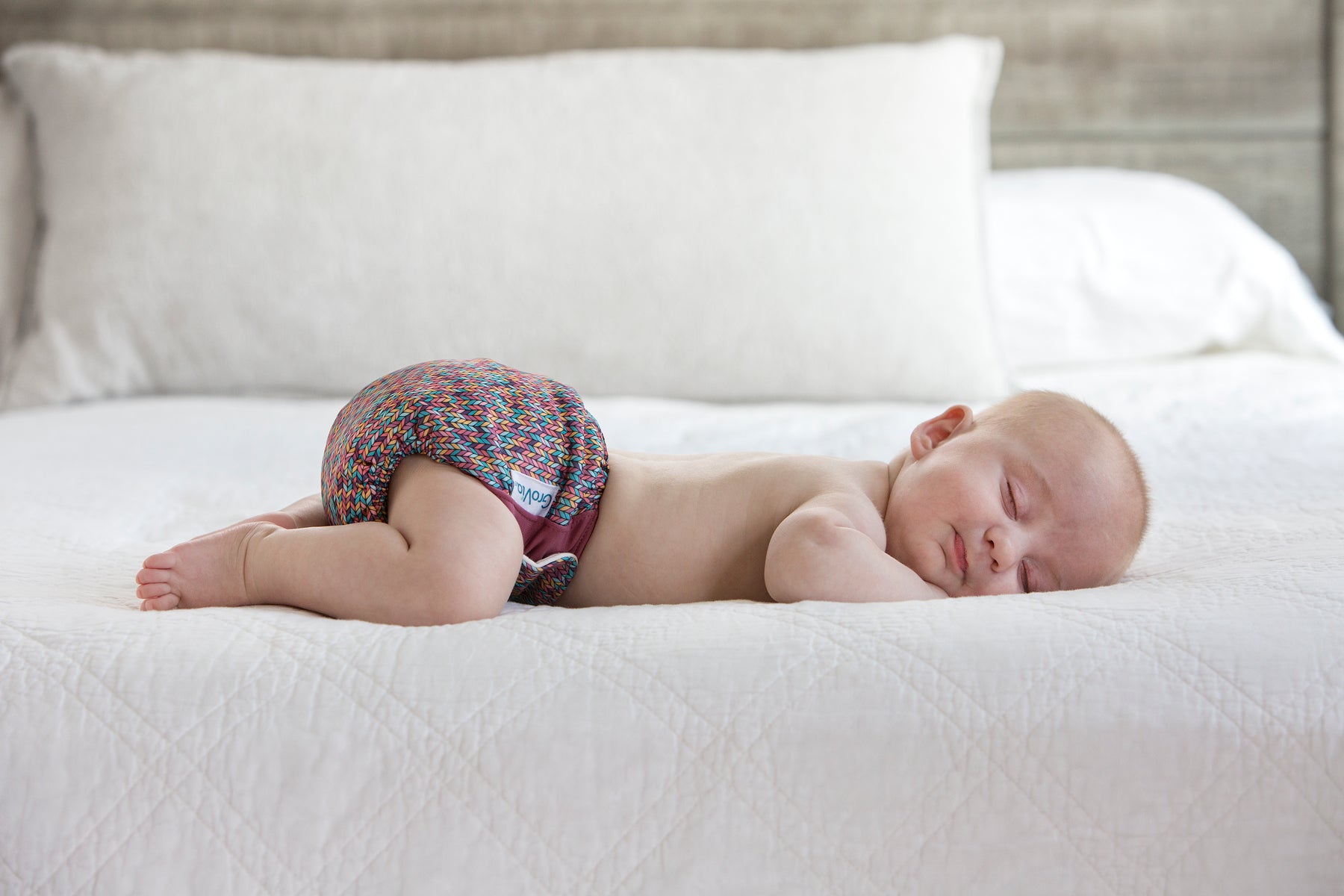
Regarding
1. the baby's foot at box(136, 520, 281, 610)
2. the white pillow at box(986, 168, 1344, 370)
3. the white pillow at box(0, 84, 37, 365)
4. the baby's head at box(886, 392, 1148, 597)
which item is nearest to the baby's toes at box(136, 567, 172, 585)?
the baby's foot at box(136, 520, 281, 610)

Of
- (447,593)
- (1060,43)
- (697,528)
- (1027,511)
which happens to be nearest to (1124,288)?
(1060,43)

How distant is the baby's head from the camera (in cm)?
83

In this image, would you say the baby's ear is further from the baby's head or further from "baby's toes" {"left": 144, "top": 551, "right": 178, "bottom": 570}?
"baby's toes" {"left": 144, "top": 551, "right": 178, "bottom": 570}

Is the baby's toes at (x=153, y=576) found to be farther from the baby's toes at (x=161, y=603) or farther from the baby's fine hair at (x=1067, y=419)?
the baby's fine hair at (x=1067, y=419)

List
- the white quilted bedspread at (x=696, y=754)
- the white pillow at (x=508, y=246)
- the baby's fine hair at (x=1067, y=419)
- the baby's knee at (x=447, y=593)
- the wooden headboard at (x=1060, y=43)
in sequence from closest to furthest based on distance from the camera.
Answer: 1. the white quilted bedspread at (x=696, y=754)
2. the baby's knee at (x=447, y=593)
3. the baby's fine hair at (x=1067, y=419)
4. the white pillow at (x=508, y=246)
5. the wooden headboard at (x=1060, y=43)

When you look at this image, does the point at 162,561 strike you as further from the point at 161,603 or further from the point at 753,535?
the point at 753,535

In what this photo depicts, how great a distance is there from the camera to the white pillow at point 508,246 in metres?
1.58

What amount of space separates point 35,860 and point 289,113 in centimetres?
130

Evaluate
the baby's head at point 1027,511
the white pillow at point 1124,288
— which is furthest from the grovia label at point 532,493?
the white pillow at point 1124,288

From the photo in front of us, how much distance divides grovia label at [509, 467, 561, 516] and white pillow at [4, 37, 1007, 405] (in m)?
0.73

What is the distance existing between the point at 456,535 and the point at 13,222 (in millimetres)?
1380

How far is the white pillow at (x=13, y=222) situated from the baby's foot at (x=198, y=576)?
117 cm

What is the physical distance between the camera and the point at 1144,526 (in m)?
0.86

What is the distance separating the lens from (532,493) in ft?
2.80
